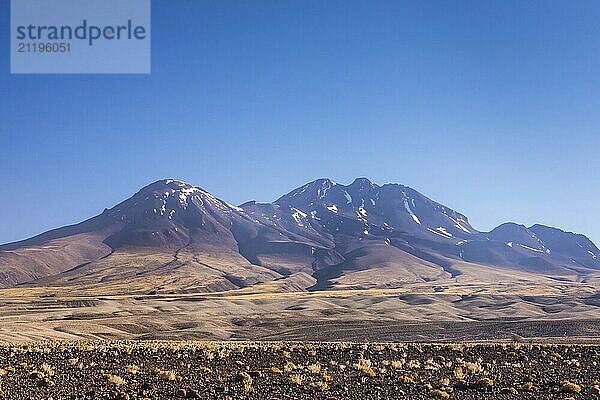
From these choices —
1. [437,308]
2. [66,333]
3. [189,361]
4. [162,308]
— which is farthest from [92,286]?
[189,361]

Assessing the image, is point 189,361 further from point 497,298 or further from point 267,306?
point 497,298

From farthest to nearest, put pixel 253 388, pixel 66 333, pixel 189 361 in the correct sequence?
1. pixel 66 333
2. pixel 189 361
3. pixel 253 388

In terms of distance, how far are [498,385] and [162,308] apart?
96685 millimetres

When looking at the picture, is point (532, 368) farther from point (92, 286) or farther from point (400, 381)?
point (92, 286)

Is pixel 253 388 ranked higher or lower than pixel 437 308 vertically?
higher

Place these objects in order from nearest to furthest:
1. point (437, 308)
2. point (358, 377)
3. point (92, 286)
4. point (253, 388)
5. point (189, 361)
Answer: point (253, 388) → point (358, 377) → point (189, 361) → point (437, 308) → point (92, 286)

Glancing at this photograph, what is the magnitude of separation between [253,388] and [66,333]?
4670 cm

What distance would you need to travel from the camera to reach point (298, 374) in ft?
75.1

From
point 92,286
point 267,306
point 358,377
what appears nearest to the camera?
point 358,377

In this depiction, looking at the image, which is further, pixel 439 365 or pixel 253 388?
pixel 439 365

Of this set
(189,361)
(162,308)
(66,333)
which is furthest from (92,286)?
(189,361)

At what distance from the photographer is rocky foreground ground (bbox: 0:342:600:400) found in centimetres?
1866

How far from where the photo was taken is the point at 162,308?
110875 mm

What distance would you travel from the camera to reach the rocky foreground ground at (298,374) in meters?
18.7
